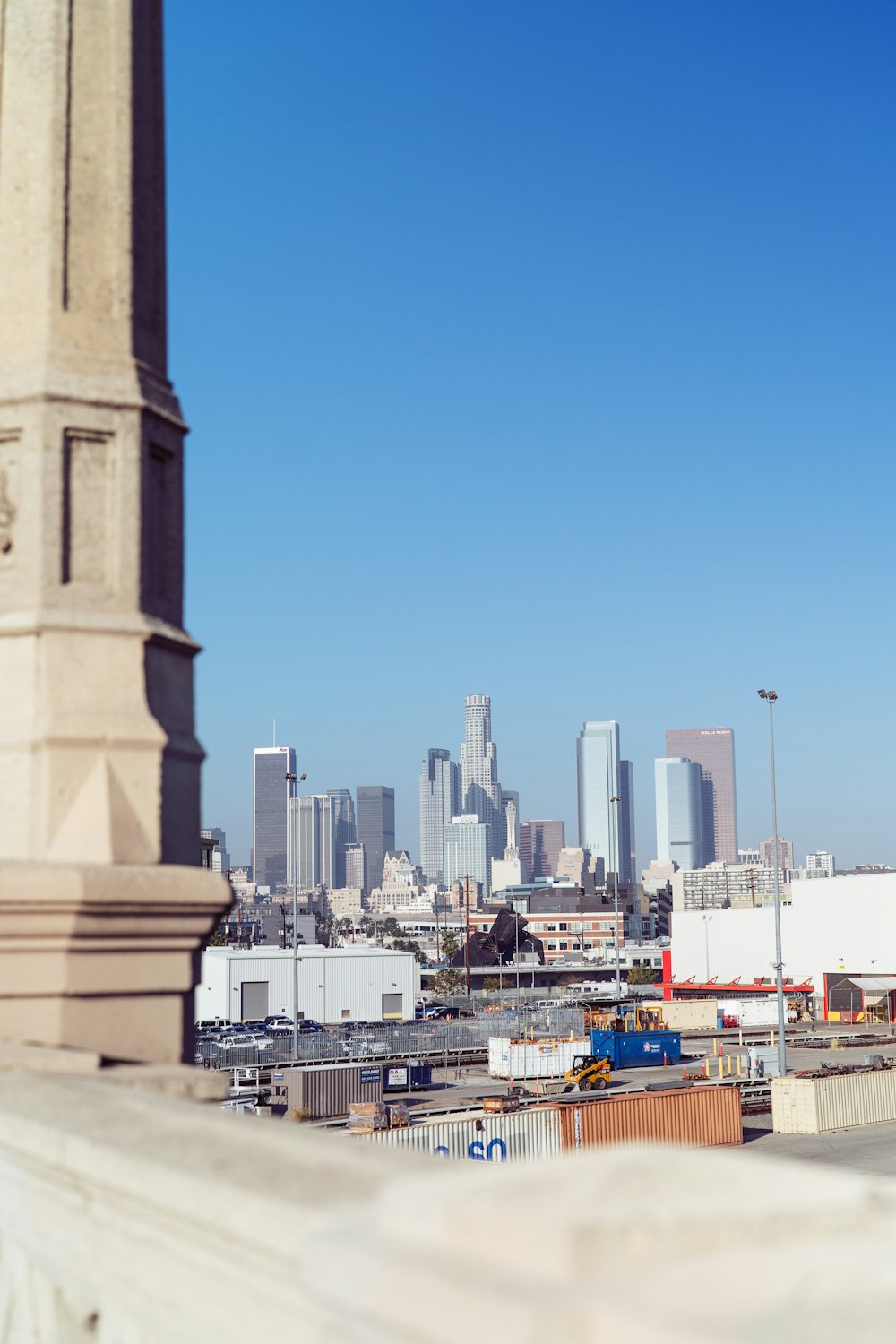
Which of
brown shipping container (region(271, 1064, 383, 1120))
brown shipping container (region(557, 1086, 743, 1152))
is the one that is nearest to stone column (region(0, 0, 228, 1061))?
brown shipping container (region(557, 1086, 743, 1152))

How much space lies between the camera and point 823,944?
88.7 meters

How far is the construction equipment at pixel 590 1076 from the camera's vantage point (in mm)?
47781

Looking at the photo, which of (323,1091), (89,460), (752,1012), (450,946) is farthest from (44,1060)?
(450,946)

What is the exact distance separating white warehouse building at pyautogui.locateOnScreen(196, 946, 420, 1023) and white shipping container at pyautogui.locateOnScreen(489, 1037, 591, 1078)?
25.9m

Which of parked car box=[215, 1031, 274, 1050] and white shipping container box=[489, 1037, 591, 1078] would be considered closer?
white shipping container box=[489, 1037, 591, 1078]

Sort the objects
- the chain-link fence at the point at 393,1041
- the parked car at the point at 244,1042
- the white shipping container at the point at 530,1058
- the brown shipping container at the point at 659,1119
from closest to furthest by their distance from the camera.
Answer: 1. the brown shipping container at the point at 659,1119
2. the white shipping container at the point at 530,1058
3. the chain-link fence at the point at 393,1041
4. the parked car at the point at 244,1042

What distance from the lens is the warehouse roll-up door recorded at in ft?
249

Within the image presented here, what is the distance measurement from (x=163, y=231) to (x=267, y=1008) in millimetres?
74291

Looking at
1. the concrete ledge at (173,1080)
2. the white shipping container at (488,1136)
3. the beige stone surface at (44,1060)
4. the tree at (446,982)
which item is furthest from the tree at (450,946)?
the beige stone surface at (44,1060)

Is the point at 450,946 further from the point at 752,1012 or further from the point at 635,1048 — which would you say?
the point at 635,1048

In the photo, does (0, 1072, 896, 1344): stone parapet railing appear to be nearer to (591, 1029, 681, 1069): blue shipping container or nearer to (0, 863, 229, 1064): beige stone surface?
(0, 863, 229, 1064): beige stone surface

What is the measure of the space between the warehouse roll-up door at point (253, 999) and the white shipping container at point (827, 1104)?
43132mm

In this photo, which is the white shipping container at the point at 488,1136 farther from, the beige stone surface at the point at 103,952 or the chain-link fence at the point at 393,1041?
the beige stone surface at the point at 103,952

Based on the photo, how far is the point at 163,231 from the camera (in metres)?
6.60
